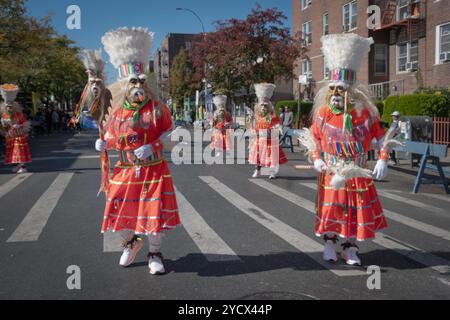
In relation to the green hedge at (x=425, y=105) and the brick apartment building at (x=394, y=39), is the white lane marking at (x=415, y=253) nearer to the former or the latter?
the green hedge at (x=425, y=105)

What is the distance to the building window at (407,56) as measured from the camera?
947 inches

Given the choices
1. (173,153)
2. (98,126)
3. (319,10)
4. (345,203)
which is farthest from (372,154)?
(319,10)

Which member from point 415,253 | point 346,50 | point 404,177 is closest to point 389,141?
point 346,50

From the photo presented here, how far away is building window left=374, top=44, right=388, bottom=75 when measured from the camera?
26.3 metres

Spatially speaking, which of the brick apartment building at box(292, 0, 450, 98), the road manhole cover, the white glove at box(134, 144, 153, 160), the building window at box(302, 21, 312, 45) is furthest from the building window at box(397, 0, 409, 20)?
the road manhole cover

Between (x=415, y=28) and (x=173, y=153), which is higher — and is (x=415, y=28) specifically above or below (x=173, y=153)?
above

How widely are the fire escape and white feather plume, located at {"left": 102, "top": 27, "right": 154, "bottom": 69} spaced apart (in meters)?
21.4

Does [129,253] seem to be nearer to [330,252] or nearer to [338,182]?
[330,252]

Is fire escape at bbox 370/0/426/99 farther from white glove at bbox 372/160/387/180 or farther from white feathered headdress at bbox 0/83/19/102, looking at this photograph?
white glove at bbox 372/160/387/180

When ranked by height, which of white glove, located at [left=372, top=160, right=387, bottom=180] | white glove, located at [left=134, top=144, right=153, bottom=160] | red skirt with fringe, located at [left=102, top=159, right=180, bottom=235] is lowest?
red skirt with fringe, located at [left=102, top=159, right=180, bottom=235]

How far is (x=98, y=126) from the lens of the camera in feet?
16.0

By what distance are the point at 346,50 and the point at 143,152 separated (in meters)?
2.44
